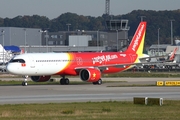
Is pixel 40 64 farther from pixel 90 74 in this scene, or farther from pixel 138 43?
pixel 138 43

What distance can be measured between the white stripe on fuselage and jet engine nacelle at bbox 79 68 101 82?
2353 millimetres

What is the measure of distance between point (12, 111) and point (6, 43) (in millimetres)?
143702

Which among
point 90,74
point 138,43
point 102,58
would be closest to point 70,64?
point 90,74

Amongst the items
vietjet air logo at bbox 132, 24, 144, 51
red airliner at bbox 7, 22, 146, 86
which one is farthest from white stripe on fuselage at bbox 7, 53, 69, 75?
vietjet air logo at bbox 132, 24, 144, 51

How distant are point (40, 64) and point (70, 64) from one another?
3639 mm

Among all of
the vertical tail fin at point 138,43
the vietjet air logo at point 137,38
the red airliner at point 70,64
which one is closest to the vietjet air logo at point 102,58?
the red airliner at point 70,64

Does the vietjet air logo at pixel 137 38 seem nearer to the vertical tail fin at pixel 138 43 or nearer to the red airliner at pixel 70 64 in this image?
the vertical tail fin at pixel 138 43

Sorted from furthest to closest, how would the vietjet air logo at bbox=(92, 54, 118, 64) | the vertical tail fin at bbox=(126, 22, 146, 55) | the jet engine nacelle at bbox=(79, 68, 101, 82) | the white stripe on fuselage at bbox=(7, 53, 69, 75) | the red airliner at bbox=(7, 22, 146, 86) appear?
the vertical tail fin at bbox=(126, 22, 146, 55) < the vietjet air logo at bbox=(92, 54, 118, 64) < the jet engine nacelle at bbox=(79, 68, 101, 82) < the red airliner at bbox=(7, 22, 146, 86) < the white stripe on fuselage at bbox=(7, 53, 69, 75)

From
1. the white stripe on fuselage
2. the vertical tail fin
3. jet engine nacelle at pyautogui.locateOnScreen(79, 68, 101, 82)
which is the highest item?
the vertical tail fin

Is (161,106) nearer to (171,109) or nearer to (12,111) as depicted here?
(171,109)

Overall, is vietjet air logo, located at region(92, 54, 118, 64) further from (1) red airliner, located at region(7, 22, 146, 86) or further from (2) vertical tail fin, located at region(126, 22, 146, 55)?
(2) vertical tail fin, located at region(126, 22, 146, 55)

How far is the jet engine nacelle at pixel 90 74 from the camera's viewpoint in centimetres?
6091

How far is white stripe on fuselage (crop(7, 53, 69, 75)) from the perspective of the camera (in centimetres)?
5994

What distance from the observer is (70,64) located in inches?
2484
